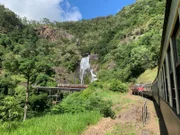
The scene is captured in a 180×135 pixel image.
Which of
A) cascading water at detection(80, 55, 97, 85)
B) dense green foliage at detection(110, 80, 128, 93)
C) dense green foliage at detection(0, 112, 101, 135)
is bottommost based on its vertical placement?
dense green foliage at detection(0, 112, 101, 135)

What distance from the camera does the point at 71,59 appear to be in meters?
76.9

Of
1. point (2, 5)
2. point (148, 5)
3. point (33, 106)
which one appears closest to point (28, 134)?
point (33, 106)

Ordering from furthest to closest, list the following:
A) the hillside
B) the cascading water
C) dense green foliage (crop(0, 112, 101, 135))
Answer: the cascading water → the hillside → dense green foliage (crop(0, 112, 101, 135))

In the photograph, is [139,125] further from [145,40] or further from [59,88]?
[59,88]

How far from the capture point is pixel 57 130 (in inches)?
321

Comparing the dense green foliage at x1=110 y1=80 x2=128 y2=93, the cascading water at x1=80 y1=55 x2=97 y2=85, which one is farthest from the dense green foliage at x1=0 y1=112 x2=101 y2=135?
the cascading water at x1=80 y1=55 x2=97 y2=85

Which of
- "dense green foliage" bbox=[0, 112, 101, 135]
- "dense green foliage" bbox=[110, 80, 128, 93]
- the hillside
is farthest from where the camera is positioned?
"dense green foliage" bbox=[110, 80, 128, 93]

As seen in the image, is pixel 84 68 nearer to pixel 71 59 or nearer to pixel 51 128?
pixel 71 59

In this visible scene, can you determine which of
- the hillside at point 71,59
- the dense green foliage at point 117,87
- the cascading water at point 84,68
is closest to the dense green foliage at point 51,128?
the hillside at point 71,59

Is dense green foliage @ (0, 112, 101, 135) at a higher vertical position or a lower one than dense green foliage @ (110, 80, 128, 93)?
lower

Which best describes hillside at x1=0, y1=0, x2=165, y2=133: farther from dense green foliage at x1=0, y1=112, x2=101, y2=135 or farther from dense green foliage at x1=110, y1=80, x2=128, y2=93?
dense green foliage at x1=0, y1=112, x2=101, y2=135

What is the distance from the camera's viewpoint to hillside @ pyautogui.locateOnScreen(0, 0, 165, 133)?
16378mm

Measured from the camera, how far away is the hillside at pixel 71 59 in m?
16.4

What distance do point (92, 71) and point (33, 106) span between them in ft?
101
